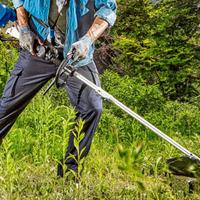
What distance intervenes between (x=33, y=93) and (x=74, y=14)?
24.5 inches

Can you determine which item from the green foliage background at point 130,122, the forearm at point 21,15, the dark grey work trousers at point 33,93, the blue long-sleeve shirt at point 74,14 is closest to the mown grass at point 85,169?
the green foliage background at point 130,122

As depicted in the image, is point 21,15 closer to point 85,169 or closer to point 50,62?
point 50,62

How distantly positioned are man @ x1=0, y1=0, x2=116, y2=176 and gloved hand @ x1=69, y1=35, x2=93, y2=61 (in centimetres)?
12

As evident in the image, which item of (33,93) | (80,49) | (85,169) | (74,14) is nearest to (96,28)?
(74,14)

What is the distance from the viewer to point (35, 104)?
6801mm

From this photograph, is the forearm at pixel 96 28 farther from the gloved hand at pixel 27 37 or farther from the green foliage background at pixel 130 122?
the green foliage background at pixel 130 122

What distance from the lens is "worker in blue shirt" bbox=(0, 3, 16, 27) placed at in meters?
3.74

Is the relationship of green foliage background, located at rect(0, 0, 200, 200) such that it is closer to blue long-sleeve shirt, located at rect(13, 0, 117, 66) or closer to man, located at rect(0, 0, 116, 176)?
man, located at rect(0, 0, 116, 176)

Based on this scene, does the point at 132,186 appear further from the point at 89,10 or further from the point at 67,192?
the point at 89,10

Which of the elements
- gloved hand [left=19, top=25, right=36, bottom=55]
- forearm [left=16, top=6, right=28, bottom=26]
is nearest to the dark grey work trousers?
gloved hand [left=19, top=25, right=36, bottom=55]

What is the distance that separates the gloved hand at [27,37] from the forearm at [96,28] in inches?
15.0

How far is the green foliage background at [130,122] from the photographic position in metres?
3.05

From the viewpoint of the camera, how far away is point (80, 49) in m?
3.37

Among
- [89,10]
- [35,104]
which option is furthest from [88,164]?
[35,104]
